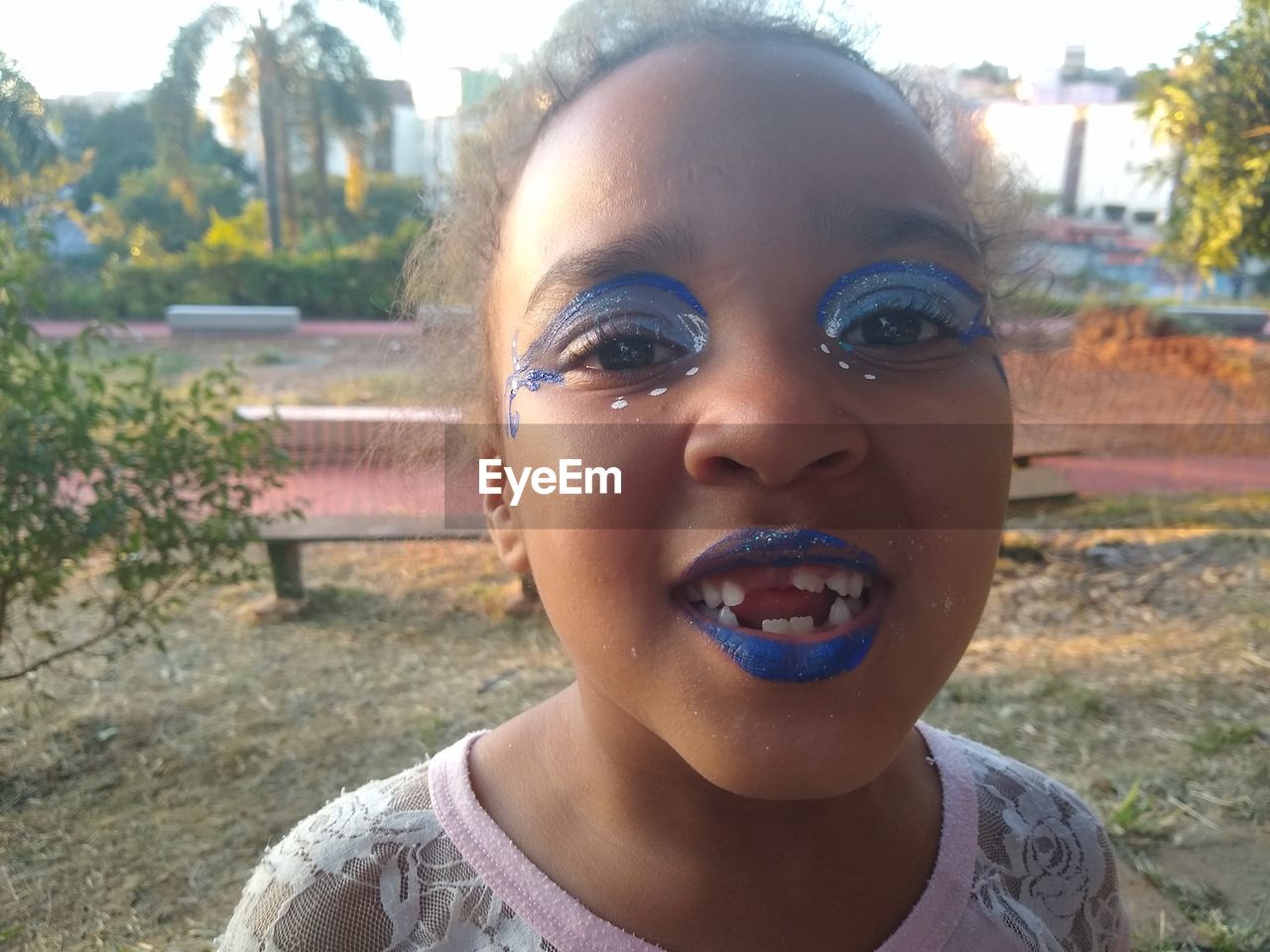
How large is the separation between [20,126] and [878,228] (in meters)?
2.86

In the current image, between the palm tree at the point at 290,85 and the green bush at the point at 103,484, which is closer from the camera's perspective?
the green bush at the point at 103,484

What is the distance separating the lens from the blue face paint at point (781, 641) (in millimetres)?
893

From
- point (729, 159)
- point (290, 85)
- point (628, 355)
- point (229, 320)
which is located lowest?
point (229, 320)

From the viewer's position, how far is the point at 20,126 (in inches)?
110

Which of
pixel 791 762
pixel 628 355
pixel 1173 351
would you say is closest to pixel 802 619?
pixel 791 762

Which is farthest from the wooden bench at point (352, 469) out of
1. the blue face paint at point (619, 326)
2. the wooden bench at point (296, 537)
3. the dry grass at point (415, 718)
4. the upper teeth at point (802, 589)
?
the upper teeth at point (802, 589)

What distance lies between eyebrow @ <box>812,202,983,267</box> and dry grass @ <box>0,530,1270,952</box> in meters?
1.87

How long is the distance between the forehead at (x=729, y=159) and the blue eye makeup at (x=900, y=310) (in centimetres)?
5

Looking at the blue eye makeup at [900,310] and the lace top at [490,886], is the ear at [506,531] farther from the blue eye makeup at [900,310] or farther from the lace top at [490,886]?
the blue eye makeup at [900,310]

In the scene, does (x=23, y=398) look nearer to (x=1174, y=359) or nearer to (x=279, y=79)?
(x=1174, y=359)

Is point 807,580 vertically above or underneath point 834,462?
underneath

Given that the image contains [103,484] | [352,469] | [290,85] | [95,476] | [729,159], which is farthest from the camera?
[290,85]

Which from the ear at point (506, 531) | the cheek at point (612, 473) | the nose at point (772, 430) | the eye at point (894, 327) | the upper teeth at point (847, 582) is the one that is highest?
the eye at point (894, 327)

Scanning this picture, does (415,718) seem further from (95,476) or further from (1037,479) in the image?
(1037,479)
